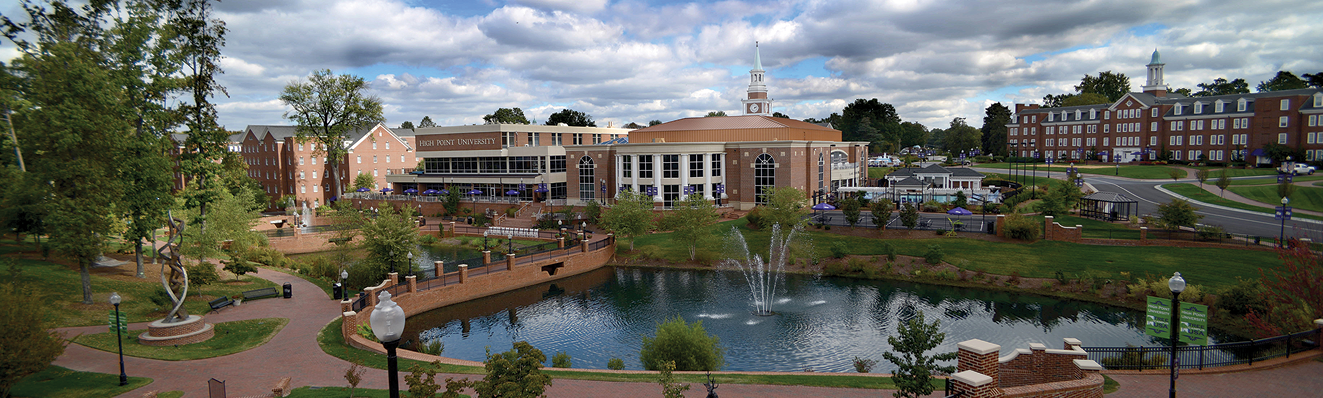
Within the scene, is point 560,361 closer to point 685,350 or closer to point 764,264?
point 685,350

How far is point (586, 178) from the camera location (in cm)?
6000

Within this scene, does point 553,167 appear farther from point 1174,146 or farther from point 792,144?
point 1174,146

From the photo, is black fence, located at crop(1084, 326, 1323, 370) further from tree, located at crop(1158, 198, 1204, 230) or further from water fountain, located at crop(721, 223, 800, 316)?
tree, located at crop(1158, 198, 1204, 230)

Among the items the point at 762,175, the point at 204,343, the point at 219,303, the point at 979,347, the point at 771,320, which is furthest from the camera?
the point at 762,175

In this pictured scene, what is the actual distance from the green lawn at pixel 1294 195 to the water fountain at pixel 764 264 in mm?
34530

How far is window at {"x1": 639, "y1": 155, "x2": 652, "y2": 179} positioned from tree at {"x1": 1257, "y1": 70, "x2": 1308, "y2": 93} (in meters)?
85.0

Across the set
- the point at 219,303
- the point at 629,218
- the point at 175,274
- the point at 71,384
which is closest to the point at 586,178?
the point at 629,218

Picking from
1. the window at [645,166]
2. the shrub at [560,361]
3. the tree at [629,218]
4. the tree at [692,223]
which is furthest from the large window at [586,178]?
the shrub at [560,361]

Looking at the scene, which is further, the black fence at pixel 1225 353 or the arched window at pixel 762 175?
the arched window at pixel 762 175

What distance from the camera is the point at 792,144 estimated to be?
52.5 meters

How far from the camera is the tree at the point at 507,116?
11262cm

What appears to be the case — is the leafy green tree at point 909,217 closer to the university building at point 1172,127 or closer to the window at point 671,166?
the window at point 671,166

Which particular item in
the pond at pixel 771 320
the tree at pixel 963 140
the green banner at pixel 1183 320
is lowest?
the pond at pixel 771 320

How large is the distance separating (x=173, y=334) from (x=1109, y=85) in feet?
434
